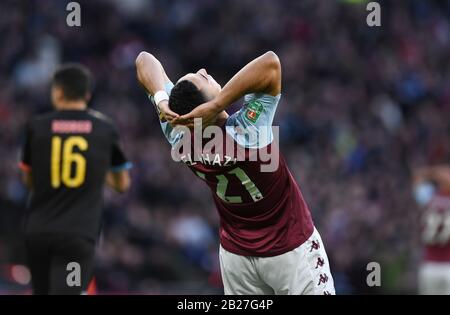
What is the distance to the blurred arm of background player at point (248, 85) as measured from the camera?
17.4ft

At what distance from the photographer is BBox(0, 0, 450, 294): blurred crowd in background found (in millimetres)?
14289

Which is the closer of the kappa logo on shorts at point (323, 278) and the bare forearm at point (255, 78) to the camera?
the bare forearm at point (255, 78)

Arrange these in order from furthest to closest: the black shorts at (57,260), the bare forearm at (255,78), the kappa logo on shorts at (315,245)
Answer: the black shorts at (57,260)
the kappa logo on shorts at (315,245)
the bare forearm at (255,78)

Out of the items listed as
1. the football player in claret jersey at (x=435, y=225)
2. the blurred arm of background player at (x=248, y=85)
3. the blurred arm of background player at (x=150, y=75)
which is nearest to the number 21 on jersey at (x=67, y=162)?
the blurred arm of background player at (x=150, y=75)

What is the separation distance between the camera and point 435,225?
11477 millimetres

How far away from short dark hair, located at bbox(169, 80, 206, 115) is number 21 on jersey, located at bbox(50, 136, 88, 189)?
2.00m

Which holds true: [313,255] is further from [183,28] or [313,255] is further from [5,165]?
[183,28]

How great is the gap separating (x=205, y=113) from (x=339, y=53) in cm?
1381

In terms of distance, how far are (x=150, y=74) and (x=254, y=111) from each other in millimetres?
919

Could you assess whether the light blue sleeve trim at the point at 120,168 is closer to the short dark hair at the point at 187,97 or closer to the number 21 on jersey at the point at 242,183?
the number 21 on jersey at the point at 242,183

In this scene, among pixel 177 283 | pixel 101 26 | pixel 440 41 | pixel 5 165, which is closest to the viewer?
pixel 177 283
